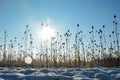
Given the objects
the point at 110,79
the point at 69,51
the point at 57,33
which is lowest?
the point at 110,79

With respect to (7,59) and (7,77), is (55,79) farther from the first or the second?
(7,59)

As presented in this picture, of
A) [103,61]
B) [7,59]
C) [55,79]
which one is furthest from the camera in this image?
[7,59]

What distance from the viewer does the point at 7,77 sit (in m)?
4.50

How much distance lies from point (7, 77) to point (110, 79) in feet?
7.97

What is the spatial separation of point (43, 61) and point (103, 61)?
16.3ft

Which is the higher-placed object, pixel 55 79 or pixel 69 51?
pixel 69 51

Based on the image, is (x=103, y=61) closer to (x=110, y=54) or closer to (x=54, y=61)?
(x=110, y=54)

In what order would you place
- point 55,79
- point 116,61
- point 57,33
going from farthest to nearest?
point 57,33
point 116,61
point 55,79

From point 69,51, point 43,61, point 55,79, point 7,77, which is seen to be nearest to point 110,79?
point 55,79

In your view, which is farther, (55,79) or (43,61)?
(43,61)

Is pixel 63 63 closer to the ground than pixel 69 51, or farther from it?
closer to the ground

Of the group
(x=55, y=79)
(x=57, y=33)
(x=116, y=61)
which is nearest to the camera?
(x=55, y=79)

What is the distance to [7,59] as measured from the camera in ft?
50.8

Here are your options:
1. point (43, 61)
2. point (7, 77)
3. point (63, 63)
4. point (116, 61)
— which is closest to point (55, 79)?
point (7, 77)
